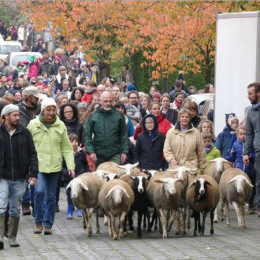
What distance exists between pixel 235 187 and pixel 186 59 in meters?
15.5

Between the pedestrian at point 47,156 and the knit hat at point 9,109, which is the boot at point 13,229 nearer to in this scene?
the pedestrian at point 47,156

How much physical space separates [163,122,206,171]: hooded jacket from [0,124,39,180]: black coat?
308 cm

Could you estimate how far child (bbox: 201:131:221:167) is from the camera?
18656mm

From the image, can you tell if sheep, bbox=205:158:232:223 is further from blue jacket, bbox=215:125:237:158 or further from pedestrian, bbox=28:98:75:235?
pedestrian, bbox=28:98:75:235

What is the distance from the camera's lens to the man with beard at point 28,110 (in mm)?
17047

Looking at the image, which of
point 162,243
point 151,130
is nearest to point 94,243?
point 162,243

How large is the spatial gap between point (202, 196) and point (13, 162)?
3117mm

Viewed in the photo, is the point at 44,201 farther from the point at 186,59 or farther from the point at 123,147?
the point at 186,59

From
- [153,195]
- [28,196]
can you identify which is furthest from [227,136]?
[153,195]

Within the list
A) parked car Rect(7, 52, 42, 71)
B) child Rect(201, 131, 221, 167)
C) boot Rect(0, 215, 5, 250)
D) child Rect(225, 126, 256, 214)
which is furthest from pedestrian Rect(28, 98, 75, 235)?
parked car Rect(7, 52, 42, 71)

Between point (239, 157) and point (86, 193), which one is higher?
point (239, 157)

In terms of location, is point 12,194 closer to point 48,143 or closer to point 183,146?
point 48,143

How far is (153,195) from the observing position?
16.0 m

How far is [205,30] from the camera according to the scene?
28844 mm
